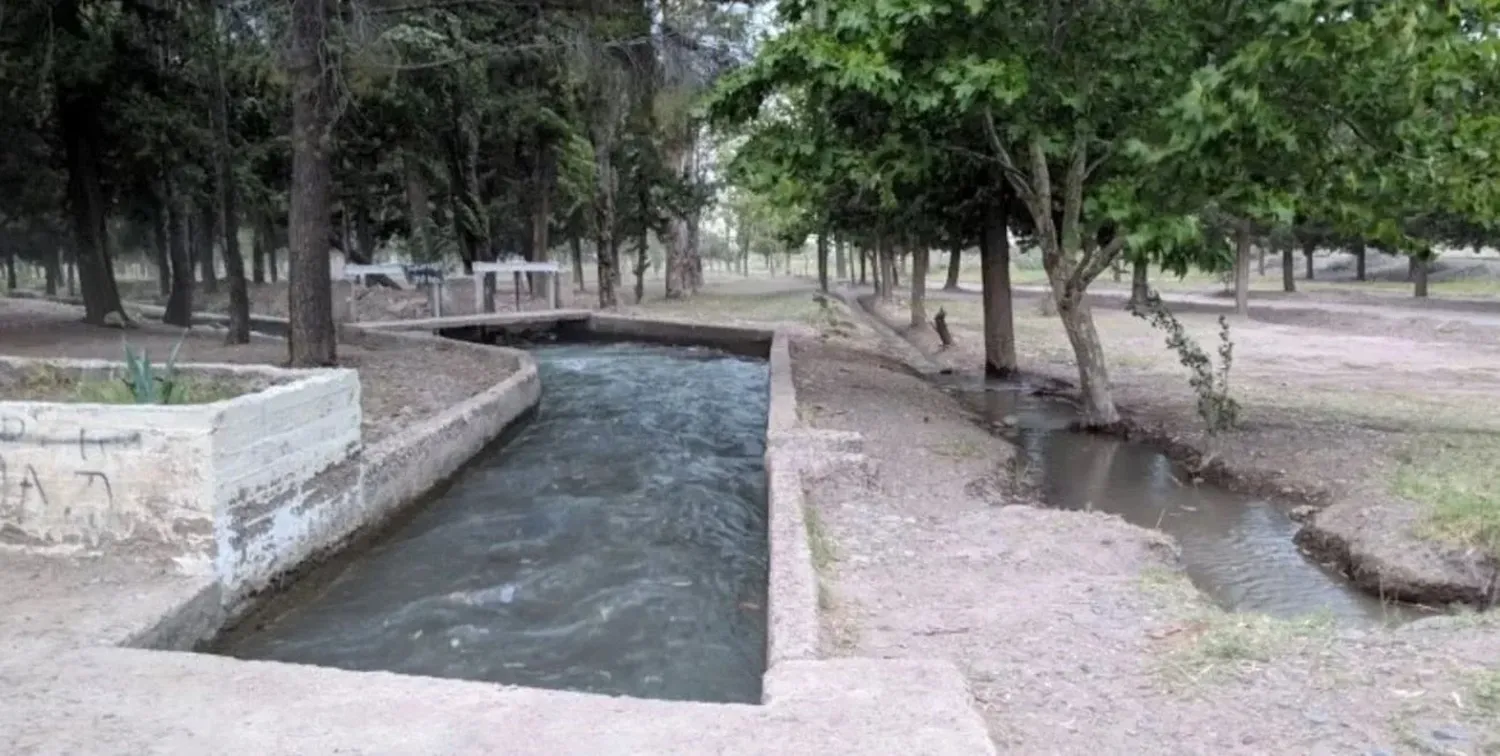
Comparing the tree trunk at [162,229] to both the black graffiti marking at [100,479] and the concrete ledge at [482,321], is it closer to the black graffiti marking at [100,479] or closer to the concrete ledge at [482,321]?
the concrete ledge at [482,321]

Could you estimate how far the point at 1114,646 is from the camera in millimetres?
4797

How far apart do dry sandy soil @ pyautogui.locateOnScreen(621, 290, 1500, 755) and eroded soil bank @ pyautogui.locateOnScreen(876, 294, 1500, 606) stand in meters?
1.42

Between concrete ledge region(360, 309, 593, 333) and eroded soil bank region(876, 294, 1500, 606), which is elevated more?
concrete ledge region(360, 309, 593, 333)

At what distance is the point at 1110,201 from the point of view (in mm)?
9438

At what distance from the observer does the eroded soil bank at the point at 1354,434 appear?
6883 millimetres

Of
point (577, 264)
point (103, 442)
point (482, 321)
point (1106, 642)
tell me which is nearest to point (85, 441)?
point (103, 442)

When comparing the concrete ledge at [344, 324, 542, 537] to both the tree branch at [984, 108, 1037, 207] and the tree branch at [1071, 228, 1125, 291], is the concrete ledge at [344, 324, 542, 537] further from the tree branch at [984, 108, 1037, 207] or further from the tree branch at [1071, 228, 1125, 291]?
the tree branch at [1071, 228, 1125, 291]

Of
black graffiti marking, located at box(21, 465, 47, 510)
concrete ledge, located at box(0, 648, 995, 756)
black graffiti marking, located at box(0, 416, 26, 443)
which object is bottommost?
concrete ledge, located at box(0, 648, 995, 756)

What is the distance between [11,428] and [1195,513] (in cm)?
782

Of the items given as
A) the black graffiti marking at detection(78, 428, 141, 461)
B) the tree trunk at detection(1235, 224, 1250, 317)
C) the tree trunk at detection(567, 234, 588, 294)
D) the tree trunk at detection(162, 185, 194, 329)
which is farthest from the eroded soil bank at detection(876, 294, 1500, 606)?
the tree trunk at detection(567, 234, 588, 294)

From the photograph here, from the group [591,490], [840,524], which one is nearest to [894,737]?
[840,524]

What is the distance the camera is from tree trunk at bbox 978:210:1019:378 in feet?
53.1

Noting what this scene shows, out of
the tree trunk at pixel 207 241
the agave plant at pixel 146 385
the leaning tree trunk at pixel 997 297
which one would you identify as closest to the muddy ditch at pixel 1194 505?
the leaning tree trunk at pixel 997 297

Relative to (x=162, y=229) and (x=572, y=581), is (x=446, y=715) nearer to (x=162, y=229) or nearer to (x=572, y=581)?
(x=572, y=581)
